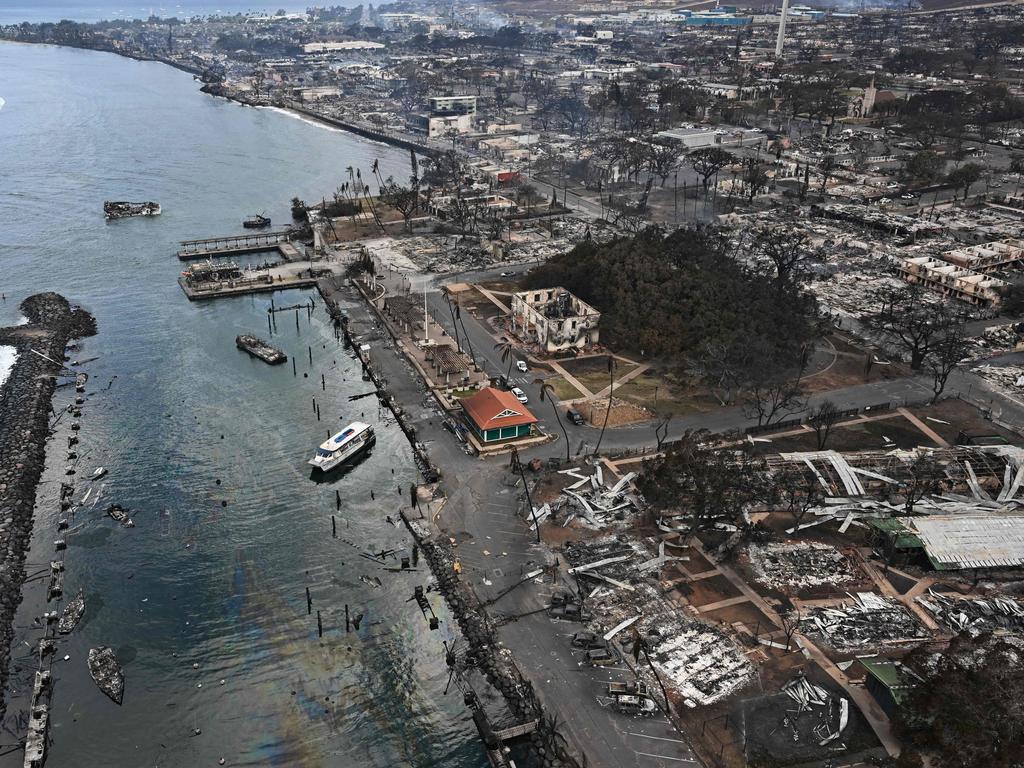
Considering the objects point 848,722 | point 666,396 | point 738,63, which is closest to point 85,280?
point 666,396

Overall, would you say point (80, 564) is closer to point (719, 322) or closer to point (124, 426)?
point (124, 426)

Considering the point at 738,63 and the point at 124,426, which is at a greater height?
the point at 738,63

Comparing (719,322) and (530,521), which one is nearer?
(530,521)

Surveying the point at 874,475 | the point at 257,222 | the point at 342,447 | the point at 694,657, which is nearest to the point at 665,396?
the point at 874,475

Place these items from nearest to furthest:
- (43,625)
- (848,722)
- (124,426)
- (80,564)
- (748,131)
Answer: (848,722) → (43,625) → (80,564) → (124,426) → (748,131)

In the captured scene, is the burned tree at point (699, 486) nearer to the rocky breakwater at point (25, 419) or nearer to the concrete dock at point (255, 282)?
the rocky breakwater at point (25, 419)

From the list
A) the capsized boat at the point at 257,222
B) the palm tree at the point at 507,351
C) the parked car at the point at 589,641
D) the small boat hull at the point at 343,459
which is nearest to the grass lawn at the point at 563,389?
the palm tree at the point at 507,351

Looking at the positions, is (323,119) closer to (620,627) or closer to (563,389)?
(563,389)
